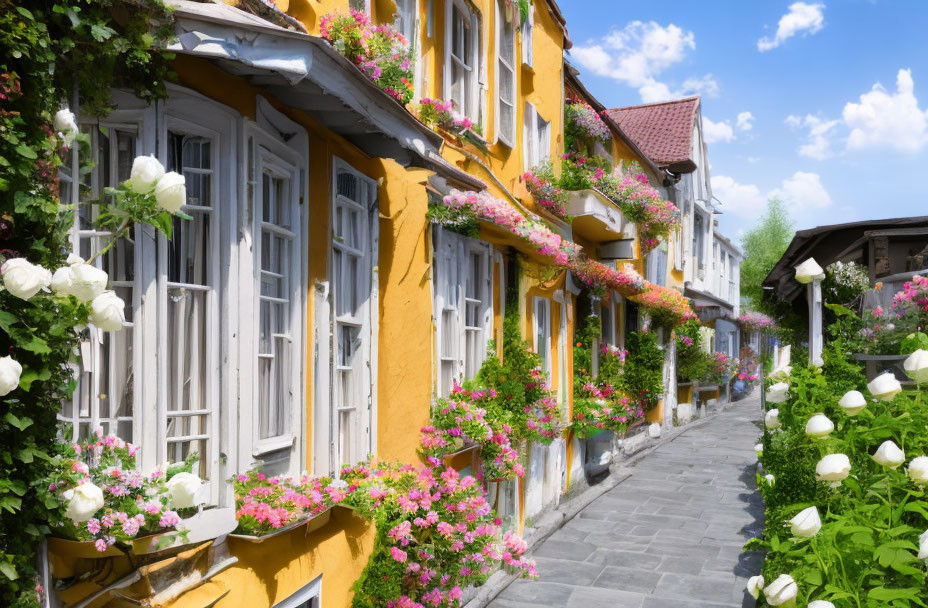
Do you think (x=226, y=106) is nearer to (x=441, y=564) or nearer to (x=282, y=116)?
(x=282, y=116)

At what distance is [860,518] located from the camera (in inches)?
173

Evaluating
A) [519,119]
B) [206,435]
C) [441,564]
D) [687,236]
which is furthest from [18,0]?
[687,236]

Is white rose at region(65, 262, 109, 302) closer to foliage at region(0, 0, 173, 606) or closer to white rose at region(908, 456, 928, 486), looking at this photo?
foliage at region(0, 0, 173, 606)

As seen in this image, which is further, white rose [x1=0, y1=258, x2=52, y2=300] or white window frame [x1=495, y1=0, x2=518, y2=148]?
white window frame [x1=495, y1=0, x2=518, y2=148]

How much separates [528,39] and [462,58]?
235 cm

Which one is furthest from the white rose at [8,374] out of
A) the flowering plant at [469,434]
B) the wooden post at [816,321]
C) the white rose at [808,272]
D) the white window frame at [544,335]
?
the white window frame at [544,335]

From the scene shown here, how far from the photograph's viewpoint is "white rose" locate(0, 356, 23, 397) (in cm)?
251

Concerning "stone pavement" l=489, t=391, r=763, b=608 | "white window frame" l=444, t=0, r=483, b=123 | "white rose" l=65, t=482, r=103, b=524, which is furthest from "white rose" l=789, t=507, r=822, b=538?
"white window frame" l=444, t=0, r=483, b=123

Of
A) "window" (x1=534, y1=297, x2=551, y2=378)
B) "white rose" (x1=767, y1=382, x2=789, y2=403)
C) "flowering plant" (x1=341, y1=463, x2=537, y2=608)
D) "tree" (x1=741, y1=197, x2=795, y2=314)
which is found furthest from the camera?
"tree" (x1=741, y1=197, x2=795, y2=314)

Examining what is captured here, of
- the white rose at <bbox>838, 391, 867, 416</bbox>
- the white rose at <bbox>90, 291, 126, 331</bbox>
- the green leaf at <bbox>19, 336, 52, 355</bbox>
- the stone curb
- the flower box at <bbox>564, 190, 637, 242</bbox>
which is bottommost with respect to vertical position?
the stone curb

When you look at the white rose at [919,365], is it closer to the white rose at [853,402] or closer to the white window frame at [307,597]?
the white rose at [853,402]

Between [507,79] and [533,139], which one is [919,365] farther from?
[533,139]

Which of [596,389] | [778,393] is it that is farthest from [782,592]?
[596,389]

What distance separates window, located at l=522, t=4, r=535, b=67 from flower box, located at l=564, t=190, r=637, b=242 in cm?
208
